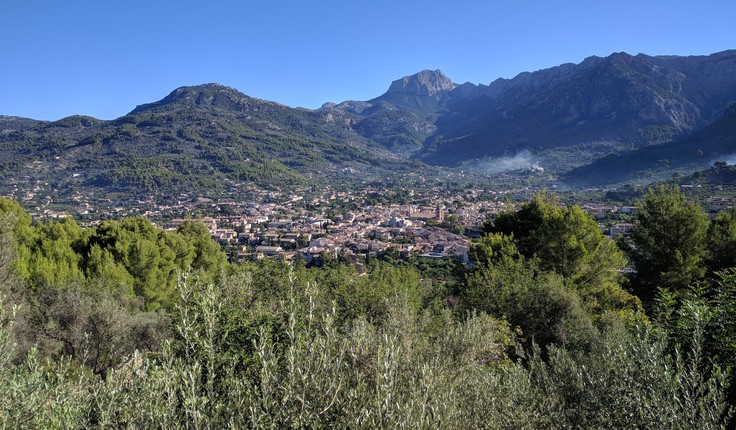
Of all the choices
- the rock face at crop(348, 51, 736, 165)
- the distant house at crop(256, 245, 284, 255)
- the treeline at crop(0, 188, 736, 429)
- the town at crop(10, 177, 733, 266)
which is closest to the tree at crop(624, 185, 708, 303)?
the treeline at crop(0, 188, 736, 429)

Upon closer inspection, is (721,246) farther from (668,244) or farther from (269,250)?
(269,250)

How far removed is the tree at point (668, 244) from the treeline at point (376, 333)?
0.08 meters

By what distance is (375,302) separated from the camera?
11586 mm

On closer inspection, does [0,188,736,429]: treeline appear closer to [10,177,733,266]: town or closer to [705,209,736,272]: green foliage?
[705,209,736,272]: green foliage

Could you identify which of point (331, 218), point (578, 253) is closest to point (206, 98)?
point (331, 218)

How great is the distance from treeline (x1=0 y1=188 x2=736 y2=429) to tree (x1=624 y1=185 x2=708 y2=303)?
80mm

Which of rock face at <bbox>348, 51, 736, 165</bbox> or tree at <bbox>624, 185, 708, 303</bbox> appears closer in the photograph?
tree at <bbox>624, 185, 708, 303</bbox>

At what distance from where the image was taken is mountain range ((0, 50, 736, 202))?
99.4m

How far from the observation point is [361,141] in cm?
19988

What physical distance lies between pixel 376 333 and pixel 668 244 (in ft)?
46.8

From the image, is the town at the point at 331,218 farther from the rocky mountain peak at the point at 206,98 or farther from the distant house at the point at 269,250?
the rocky mountain peak at the point at 206,98

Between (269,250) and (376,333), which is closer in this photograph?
(376,333)

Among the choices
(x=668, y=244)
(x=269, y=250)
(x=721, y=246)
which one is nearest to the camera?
(x=668, y=244)

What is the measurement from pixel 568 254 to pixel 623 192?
67.9 metres
